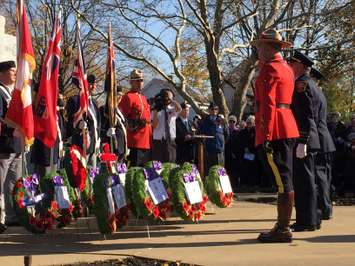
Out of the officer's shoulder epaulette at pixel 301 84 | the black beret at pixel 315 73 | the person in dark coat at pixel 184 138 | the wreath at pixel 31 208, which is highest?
the black beret at pixel 315 73

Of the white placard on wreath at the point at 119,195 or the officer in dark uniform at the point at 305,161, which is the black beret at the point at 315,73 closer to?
the officer in dark uniform at the point at 305,161

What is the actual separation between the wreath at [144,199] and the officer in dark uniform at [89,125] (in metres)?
1.43

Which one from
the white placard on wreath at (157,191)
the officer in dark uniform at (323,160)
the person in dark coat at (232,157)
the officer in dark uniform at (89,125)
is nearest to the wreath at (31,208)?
the white placard on wreath at (157,191)

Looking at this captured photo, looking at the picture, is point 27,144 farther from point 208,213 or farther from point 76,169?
point 208,213

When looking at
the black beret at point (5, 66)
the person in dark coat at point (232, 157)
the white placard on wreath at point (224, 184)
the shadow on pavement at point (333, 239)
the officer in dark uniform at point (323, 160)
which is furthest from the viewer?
the person in dark coat at point (232, 157)

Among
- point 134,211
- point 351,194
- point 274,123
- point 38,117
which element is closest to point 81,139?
point 38,117

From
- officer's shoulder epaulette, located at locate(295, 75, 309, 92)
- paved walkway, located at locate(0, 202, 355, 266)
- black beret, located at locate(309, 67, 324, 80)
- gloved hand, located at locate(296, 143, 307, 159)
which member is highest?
black beret, located at locate(309, 67, 324, 80)

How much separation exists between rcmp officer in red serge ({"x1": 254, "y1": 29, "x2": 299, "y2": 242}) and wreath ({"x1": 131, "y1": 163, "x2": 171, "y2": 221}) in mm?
1188

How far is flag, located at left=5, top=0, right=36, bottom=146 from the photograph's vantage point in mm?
7059

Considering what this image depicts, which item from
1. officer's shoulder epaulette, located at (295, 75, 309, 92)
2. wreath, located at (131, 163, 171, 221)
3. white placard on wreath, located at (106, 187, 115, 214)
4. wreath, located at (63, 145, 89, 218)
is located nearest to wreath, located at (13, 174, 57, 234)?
wreath, located at (63, 145, 89, 218)

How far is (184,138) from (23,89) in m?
6.89

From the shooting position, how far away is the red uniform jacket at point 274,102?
6.29 metres

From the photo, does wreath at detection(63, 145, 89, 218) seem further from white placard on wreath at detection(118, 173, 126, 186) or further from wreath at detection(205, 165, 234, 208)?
wreath at detection(205, 165, 234, 208)

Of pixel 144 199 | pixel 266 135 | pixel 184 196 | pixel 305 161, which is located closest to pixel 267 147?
pixel 266 135
